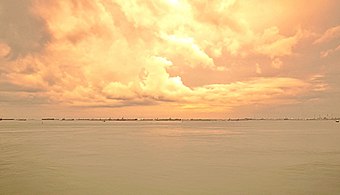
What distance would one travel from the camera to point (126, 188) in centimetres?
2464


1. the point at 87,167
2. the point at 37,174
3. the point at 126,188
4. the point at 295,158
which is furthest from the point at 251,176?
the point at 37,174

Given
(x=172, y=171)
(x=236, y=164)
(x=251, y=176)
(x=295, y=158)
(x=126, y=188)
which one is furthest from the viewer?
(x=295, y=158)

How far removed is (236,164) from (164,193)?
1609 centimetres

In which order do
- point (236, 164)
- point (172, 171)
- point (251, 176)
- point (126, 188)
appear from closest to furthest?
point (126, 188), point (251, 176), point (172, 171), point (236, 164)

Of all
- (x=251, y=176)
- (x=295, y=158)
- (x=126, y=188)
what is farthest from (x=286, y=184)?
(x=295, y=158)

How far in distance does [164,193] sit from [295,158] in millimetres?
26015

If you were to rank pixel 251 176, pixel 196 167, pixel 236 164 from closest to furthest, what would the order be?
pixel 251 176 → pixel 196 167 → pixel 236 164

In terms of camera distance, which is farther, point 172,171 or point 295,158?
point 295,158

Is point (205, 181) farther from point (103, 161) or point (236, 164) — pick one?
point (103, 161)

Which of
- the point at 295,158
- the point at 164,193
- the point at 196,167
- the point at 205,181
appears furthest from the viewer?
the point at 295,158

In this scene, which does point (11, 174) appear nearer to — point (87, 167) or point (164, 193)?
point (87, 167)

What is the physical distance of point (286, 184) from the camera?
84.9 ft

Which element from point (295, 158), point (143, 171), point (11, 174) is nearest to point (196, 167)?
point (143, 171)

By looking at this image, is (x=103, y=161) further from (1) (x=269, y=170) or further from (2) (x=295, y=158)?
(2) (x=295, y=158)
